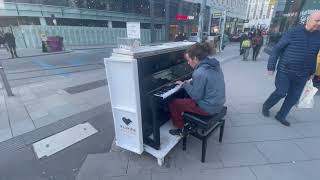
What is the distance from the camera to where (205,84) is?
2262 mm

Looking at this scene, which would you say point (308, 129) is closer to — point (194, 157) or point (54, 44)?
point (194, 157)

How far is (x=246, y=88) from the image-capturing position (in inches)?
215

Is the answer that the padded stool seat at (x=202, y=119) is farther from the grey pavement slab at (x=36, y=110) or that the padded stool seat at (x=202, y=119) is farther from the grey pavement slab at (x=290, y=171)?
the grey pavement slab at (x=36, y=110)

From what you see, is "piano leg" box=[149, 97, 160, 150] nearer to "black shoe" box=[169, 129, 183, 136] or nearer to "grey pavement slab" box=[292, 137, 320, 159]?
"black shoe" box=[169, 129, 183, 136]

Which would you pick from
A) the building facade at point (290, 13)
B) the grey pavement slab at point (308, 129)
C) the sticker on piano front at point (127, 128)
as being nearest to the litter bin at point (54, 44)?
the sticker on piano front at point (127, 128)

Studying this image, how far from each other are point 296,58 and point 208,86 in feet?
5.52

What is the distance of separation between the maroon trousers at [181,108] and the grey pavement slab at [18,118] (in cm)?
277

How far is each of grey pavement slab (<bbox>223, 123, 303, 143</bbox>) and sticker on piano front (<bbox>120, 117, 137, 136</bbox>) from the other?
1.54 metres

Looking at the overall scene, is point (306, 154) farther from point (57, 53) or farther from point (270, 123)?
point (57, 53)

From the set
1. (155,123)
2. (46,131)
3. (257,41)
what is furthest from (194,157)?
(257,41)

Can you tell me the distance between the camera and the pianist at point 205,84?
2.24 meters

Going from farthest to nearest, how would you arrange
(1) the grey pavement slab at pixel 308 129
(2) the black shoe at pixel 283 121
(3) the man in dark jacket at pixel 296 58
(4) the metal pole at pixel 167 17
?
(4) the metal pole at pixel 167 17 → (2) the black shoe at pixel 283 121 → (1) the grey pavement slab at pixel 308 129 → (3) the man in dark jacket at pixel 296 58

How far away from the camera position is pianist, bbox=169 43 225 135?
7.36 feet

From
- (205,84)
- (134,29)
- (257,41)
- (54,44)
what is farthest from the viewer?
(54,44)
